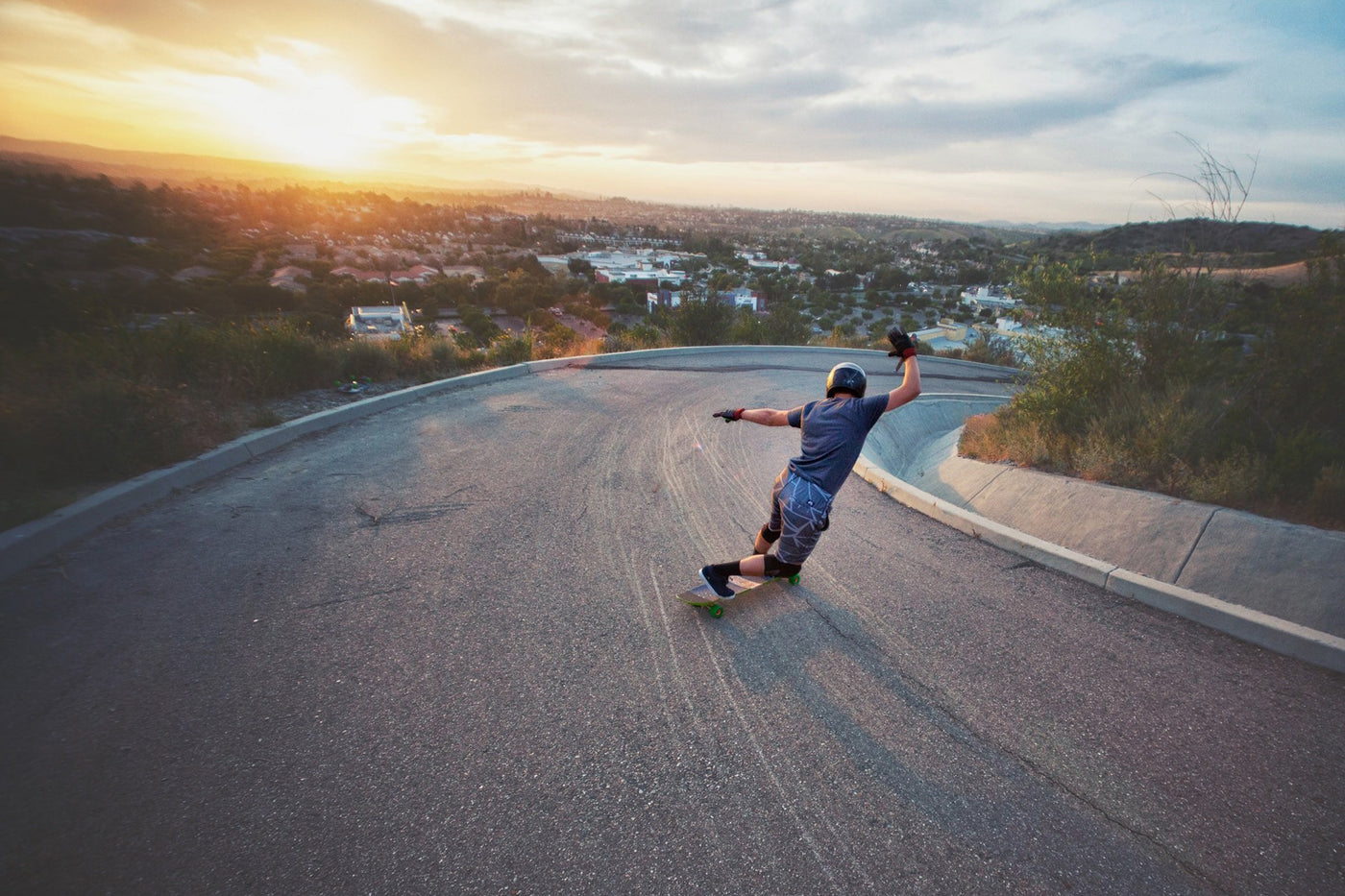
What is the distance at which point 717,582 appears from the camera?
4.11 metres

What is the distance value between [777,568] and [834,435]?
3.58 feet

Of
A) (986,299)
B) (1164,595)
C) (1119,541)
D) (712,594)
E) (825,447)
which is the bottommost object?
(712,594)

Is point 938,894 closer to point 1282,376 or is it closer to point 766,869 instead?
point 766,869

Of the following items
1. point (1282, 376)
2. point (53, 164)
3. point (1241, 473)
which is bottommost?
point (1241, 473)

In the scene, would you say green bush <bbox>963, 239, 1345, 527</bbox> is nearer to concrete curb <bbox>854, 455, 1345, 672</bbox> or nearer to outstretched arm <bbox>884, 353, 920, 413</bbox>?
concrete curb <bbox>854, 455, 1345, 672</bbox>

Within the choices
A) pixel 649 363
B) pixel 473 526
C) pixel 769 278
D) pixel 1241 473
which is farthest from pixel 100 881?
pixel 769 278

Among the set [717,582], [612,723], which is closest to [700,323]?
[717,582]

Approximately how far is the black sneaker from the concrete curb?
9.63ft

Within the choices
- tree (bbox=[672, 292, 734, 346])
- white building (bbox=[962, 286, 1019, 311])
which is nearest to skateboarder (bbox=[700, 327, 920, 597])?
tree (bbox=[672, 292, 734, 346])

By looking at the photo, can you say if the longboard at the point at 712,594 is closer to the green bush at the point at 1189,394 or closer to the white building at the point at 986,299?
the green bush at the point at 1189,394

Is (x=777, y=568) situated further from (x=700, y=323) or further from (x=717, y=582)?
(x=700, y=323)

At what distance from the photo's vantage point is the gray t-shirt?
12.0ft

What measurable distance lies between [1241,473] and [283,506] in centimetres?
919

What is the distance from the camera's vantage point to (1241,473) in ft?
16.4
